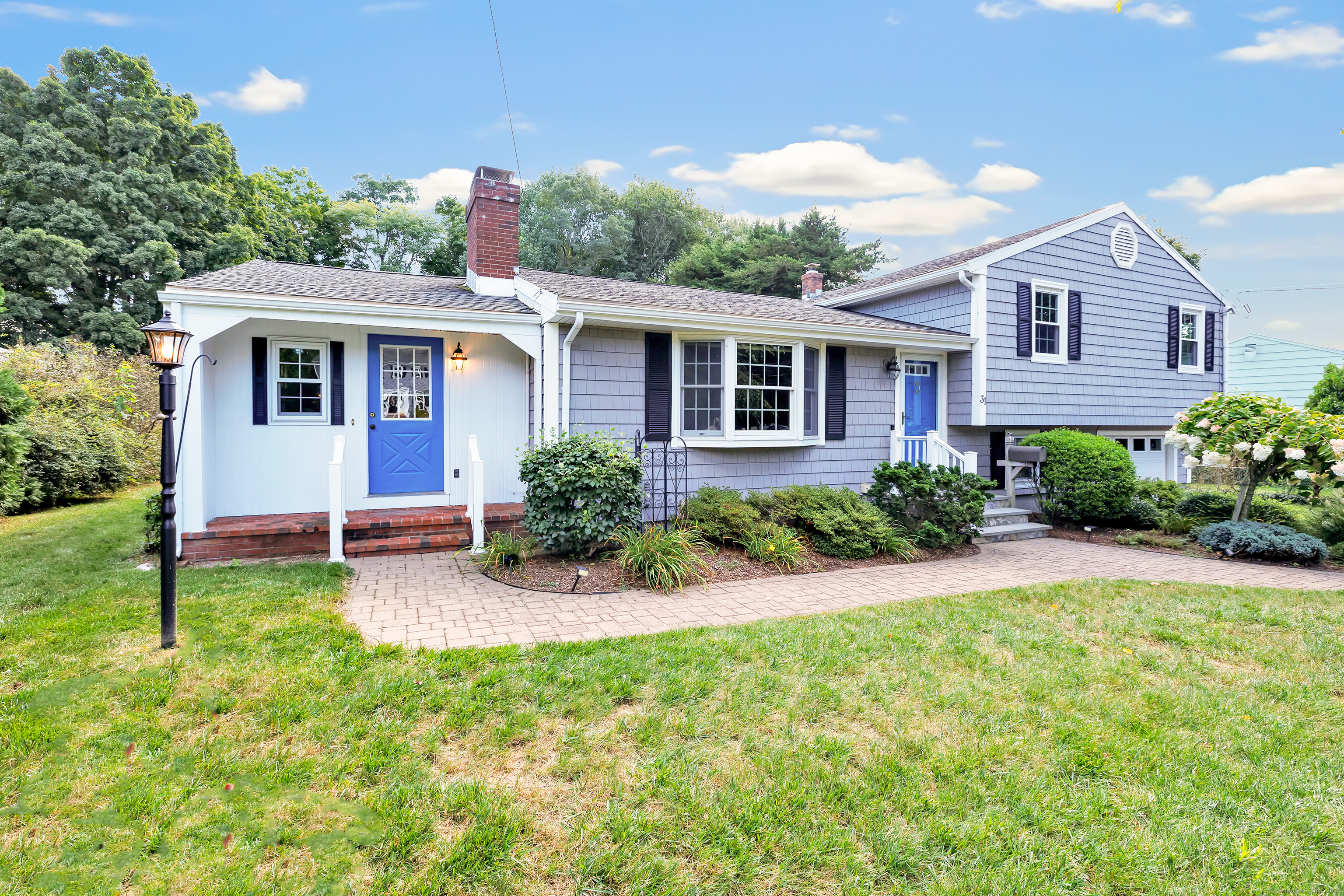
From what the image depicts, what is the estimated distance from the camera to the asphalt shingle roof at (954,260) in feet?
33.2

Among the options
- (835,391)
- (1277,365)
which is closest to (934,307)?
(835,391)

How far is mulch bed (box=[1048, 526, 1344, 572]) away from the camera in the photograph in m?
6.90

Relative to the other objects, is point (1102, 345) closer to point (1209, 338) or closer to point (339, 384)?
point (1209, 338)

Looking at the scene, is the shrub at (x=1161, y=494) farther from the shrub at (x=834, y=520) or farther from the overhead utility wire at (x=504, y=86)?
the overhead utility wire at (x=504, y=86)

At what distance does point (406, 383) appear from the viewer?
779 cm

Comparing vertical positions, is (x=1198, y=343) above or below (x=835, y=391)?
above

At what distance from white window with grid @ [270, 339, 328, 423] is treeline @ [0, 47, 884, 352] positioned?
44.6 ft

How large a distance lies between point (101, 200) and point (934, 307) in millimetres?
21473

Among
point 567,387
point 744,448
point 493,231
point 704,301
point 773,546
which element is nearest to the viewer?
point 773,546

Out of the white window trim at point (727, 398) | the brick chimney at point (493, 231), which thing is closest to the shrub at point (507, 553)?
the white window trim at point (727, 398)

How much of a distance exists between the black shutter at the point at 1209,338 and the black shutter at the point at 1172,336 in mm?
833

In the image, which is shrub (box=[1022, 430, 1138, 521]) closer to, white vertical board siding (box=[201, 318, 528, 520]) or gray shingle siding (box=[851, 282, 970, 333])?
gray shingle siding (box=[851, 282, 970, 333])

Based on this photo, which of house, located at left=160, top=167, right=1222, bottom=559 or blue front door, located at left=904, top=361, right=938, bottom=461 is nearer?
house, located at left=160, top=167, right=1222, bottom=559

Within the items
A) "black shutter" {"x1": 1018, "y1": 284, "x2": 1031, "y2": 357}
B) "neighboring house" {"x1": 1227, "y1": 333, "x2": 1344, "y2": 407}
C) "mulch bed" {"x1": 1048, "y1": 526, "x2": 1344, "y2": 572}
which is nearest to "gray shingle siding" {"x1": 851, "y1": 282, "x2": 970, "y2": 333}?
"black shutter" {"x1": 1018, "y1": 284, "x2": 1031, "y2": 357}
